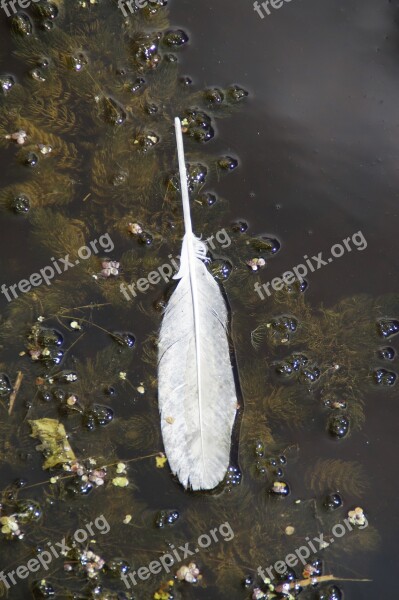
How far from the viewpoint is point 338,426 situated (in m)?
3.32

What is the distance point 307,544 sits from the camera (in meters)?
3.24

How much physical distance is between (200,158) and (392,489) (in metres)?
1.91

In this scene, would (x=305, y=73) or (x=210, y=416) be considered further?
(x=305, y=73)

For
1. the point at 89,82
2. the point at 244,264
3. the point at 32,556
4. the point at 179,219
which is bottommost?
the point at 32,556

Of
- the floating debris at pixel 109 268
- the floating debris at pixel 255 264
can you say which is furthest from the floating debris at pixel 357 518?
the floating debris at pixel 109 268

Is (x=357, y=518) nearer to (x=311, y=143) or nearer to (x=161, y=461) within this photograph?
(x=161, y=461)

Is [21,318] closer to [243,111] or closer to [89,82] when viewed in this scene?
[89,82]

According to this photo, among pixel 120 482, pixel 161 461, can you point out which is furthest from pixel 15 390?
pixel 161 461

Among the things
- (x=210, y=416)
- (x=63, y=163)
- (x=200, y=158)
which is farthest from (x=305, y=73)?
(x=210, y=416)

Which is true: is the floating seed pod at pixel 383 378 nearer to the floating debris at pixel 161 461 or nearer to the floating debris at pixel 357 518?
the floating debris at pixel 357 518

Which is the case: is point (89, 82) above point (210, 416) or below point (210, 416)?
above

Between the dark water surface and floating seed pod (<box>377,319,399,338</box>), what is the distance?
0.47 ft

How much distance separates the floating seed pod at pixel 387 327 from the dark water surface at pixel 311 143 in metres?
0.14

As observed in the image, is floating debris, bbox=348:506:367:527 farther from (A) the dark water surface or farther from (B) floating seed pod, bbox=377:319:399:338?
(B) floating seed pod, bbox=377:319:399:338
